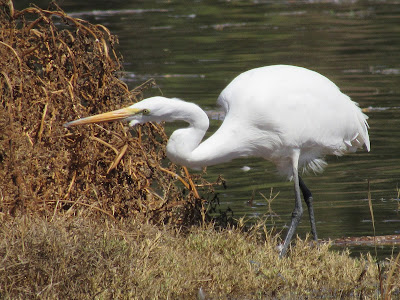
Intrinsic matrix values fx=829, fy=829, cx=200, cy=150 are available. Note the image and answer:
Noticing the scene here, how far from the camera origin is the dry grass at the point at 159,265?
4.95 meters

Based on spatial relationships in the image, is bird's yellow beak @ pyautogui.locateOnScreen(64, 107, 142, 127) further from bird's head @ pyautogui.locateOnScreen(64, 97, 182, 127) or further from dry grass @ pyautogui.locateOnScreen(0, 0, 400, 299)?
dry grass @ pyautogui.locateOnScreen(0, 0, 400, 299)

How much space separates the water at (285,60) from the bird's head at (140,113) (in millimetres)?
1726

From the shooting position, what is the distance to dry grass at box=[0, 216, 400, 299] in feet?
16.2

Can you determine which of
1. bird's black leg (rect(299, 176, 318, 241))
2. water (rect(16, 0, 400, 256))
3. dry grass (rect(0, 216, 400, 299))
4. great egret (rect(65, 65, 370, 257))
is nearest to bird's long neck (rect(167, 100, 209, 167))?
great egret (rect(65, 65, 370, 257))

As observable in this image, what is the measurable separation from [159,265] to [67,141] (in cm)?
135

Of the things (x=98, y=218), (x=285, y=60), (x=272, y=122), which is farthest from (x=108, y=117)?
(x=285, y=60)

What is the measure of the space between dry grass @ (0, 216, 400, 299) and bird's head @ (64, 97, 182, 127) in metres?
0.70

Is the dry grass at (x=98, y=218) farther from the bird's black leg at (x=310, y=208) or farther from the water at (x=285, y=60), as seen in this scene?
the water at (x=285, y=60)

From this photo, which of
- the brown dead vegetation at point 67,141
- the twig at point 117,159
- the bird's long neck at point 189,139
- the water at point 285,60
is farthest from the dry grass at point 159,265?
the water at point 285,60

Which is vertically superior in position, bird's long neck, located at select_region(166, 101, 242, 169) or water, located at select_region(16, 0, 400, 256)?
bird's long neck, located at select_region(166, 101, 242, 169)

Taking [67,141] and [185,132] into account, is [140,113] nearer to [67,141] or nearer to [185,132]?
[185,132]

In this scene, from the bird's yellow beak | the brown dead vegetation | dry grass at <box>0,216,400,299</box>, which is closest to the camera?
dry grass at <box>0,216,400,299</box>

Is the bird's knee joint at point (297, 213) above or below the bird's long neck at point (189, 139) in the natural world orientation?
below

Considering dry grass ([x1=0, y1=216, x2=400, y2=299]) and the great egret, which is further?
the great egret
